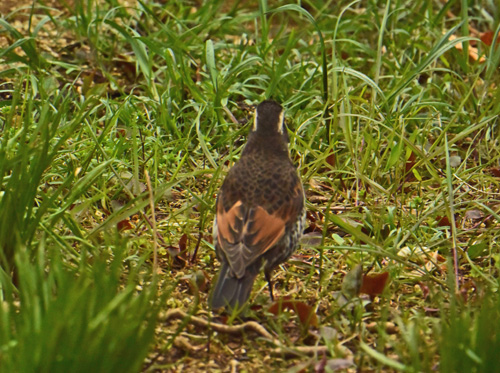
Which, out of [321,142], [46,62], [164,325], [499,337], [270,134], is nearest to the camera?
[499,337]

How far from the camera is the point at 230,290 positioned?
3553 mm

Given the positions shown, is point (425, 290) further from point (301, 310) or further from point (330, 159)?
point (330, 159)

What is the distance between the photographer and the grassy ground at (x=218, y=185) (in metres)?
2.91

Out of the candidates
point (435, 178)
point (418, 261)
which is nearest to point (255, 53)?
point (435, 178)

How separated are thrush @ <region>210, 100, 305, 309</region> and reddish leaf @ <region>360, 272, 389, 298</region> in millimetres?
366

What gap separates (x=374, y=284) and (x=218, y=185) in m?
1.46

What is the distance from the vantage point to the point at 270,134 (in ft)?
13.9

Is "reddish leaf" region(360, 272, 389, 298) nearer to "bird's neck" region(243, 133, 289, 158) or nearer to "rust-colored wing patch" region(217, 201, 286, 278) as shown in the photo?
"rust-colored wing patch" region(217, 201, 286, 278)

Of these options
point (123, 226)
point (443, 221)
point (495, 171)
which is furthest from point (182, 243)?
point (495, 171)

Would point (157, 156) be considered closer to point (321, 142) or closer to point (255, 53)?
point (321, 142)

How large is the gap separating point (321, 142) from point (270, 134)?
1.10 m

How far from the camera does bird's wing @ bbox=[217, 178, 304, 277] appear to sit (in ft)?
11.9

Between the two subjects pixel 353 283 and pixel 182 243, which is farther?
pixel 182 243

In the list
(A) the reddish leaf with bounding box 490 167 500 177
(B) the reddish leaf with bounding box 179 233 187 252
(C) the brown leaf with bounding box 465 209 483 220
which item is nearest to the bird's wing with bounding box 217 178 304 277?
(B) the reddish leaf with bounding box 179 233 187 252
